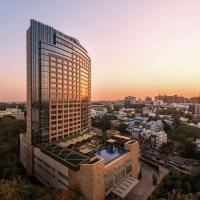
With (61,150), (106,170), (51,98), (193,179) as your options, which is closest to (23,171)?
(61,150)

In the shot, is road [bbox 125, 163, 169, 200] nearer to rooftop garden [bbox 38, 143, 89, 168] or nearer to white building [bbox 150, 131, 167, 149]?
rooftop garden [bbox 38, 143, 89, 168]

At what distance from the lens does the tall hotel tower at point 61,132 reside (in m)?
25.7

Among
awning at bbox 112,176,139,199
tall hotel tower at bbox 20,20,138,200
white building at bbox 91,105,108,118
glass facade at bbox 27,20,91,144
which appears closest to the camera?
tall hotel tower at bbox 20,20,138,200

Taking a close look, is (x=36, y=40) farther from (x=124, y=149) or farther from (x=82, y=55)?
(x=124, y=149)

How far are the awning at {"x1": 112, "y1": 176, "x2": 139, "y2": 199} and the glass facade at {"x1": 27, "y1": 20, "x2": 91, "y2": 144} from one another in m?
17.8

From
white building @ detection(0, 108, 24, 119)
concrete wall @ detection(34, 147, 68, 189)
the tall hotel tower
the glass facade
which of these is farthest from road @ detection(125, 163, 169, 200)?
white building @ detection(0, 108, 24, 119)

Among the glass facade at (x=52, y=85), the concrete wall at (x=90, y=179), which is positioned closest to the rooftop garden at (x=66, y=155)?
the concrete wall at (x=90, y=179)

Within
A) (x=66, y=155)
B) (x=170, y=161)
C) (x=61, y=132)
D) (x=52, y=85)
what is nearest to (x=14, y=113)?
(x=61, y=132)

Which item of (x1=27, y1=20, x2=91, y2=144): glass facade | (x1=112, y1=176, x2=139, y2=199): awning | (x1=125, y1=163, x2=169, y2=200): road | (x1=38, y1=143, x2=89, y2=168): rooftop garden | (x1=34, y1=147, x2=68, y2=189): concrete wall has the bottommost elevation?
(x1=125, y1=163, x2=169, y2=200): road

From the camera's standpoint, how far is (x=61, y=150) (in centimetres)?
3080

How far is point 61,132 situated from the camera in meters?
41.4

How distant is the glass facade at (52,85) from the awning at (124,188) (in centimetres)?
1775

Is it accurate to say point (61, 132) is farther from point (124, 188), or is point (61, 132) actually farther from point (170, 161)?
point (170, 161)

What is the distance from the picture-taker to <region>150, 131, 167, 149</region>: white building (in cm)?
5598
